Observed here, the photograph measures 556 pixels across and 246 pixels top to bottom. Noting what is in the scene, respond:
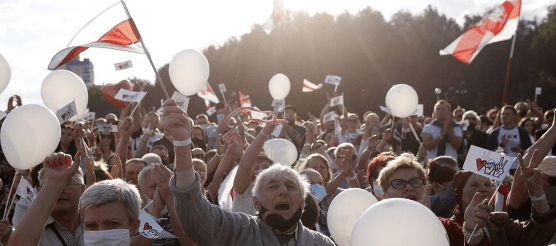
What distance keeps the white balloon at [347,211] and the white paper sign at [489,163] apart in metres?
0.78

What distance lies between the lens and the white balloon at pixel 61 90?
6.54 m

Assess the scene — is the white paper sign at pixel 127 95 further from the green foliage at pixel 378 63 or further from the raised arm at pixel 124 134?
the green foliage at pixel 378 63

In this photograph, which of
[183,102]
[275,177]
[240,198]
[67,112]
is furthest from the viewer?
[183,102]

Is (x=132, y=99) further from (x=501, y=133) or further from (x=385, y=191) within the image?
(x=501, y=133)

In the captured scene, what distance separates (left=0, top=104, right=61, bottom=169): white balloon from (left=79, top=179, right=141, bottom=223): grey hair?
1302 millimetres

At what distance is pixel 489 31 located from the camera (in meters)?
9.48

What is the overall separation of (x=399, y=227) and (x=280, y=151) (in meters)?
4.46

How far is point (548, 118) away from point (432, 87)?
28.1 metres

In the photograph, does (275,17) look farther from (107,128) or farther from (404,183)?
(404,183)

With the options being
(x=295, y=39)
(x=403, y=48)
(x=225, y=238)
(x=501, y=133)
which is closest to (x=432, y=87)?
(x=403, y=48)

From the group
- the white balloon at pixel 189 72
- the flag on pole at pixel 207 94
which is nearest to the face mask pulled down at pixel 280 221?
the white balloon at pixel 189 72

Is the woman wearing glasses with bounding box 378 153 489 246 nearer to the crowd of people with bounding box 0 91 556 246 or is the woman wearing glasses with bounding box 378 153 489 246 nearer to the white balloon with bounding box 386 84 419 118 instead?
the crowd of people with bounding box 0 91 556 246

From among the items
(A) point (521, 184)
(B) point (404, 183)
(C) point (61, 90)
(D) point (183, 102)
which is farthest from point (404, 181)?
(C) point (61, 90)

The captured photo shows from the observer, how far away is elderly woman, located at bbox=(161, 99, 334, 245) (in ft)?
10.7
